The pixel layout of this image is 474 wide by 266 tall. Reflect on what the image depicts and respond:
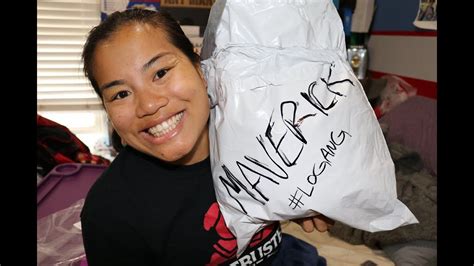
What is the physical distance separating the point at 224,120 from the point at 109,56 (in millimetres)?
228

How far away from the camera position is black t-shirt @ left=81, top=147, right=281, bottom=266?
0.71 m

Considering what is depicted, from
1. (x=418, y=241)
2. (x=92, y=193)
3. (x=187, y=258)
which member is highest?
(x=92, y=193)

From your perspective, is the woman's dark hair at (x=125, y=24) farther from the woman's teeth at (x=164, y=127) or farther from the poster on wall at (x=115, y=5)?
the poster on wall at (x=115, y=5)

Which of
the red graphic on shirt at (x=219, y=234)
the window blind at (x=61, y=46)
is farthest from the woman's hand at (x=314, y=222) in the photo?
the window blind at (x=61, y=46)

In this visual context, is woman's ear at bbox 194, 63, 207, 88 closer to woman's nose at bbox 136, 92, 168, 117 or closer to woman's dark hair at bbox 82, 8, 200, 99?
woman's dark hair at bbox 82, 8, 200, 99

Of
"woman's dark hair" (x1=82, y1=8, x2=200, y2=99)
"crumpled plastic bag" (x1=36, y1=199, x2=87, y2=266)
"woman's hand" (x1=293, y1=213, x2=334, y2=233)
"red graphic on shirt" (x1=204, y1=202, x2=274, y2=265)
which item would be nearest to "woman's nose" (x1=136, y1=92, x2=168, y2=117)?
"woman's dark hair" (x1=82, y1=8, x2=200, y2=99)

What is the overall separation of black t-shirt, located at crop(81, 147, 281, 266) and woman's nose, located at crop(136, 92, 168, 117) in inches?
5.9

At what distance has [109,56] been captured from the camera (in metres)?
0.65

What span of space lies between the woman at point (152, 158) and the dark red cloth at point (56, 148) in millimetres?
1384

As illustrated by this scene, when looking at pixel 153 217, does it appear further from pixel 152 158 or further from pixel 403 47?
pixel 403 47

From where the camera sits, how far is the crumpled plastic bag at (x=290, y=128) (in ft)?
2.08

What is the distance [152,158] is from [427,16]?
1.68 m
